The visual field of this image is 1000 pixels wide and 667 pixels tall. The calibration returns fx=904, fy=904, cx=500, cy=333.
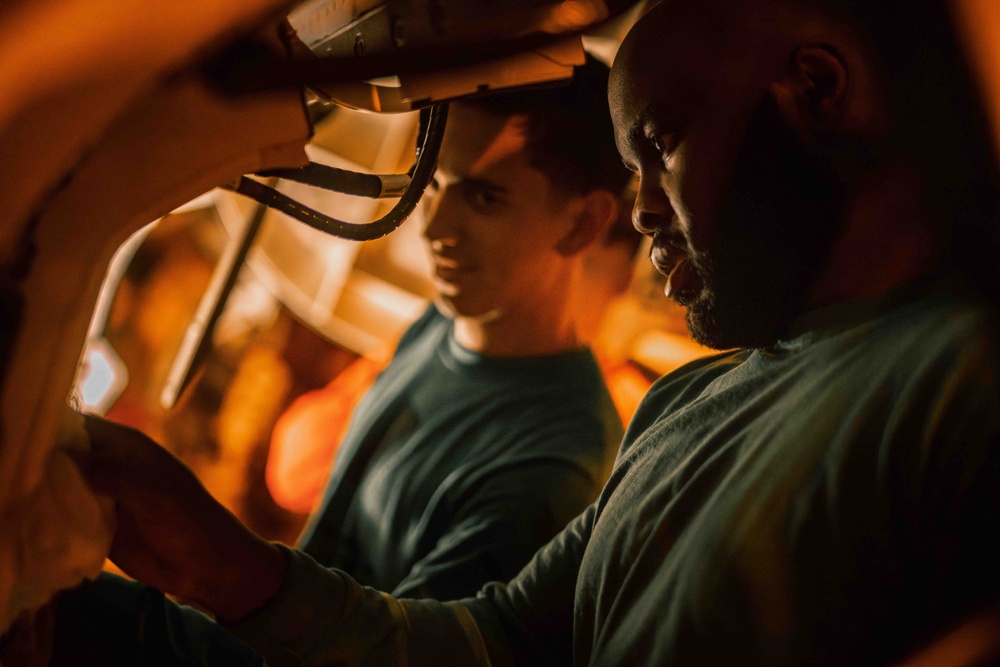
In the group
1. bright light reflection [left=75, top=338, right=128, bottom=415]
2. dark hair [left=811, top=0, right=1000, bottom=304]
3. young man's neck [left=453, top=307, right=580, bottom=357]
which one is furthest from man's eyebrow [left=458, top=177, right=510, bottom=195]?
bright light reflection [left=75, top=338, right=128, bottom=415]

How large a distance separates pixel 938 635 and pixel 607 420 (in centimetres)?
42

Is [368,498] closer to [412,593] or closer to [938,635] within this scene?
[412,593]

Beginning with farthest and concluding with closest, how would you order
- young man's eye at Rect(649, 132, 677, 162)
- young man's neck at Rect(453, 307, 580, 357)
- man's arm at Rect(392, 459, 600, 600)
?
young man's neck at Rect(453, 307, 580, 357) < man's arm at Rect(392, 459, 600, 600) < young man's eye at Rect(649, 132, 677, 162)

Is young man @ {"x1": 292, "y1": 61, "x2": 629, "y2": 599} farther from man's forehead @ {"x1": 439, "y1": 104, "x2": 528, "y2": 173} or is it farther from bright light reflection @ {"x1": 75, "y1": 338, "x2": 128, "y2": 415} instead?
bright light reflection @ {"x1": 75, "y1": 338, "x2": 128, "y2": 415}

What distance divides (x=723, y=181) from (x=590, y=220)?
1.04 ft

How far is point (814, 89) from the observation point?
1.78 feet

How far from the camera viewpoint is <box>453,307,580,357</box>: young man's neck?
0.92 m

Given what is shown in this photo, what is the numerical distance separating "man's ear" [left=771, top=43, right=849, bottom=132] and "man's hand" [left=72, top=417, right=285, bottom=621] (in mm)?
436

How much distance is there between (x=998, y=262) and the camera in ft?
1.60

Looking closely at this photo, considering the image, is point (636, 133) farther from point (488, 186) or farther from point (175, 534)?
point (175, 534)

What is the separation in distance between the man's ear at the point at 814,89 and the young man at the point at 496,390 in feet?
0.80

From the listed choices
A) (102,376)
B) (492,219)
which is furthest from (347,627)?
(102,376)

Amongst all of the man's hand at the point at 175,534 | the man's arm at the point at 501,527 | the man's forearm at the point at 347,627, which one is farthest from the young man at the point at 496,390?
the man's hand at the point at 175,534

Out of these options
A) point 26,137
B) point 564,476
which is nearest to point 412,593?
point 564,476
